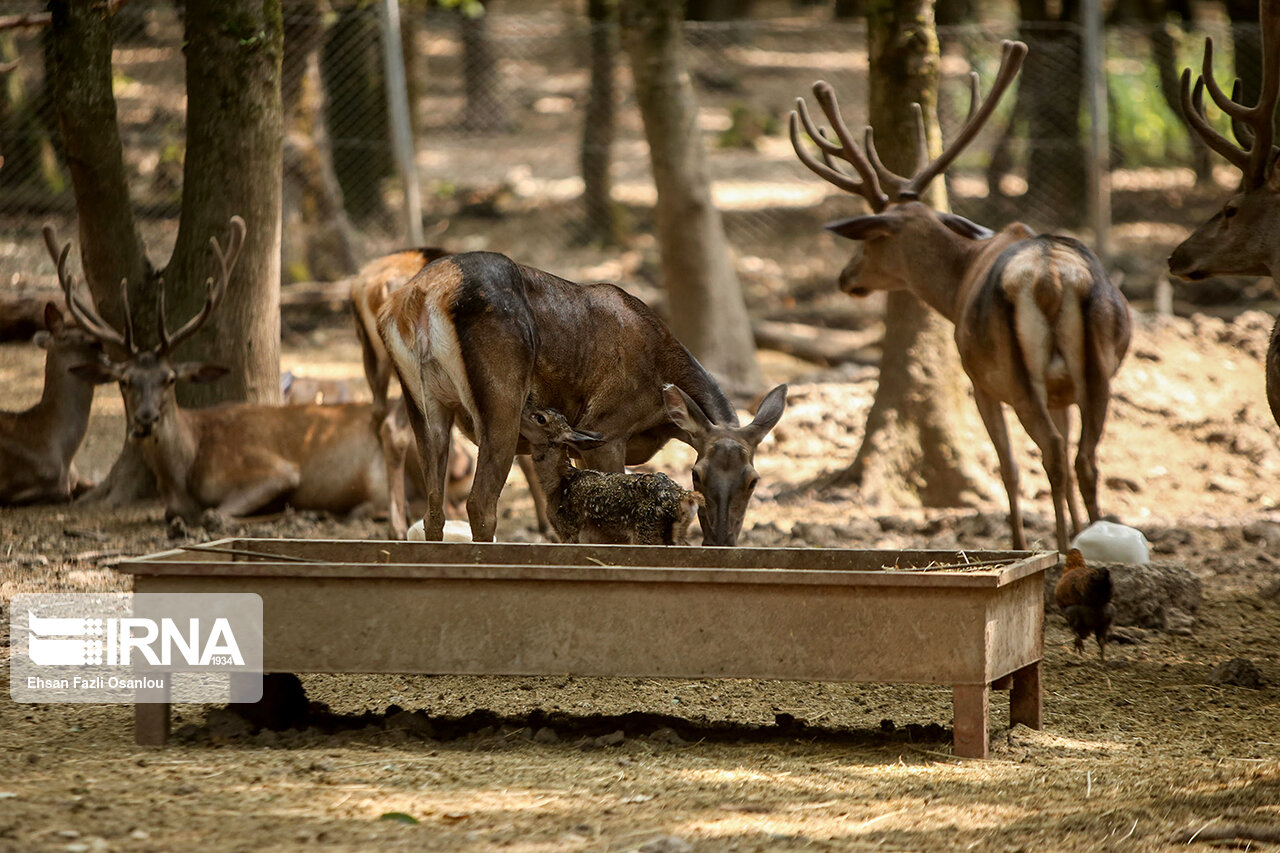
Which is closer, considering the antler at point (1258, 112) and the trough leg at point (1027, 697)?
the trough leg at point (1027, 697)

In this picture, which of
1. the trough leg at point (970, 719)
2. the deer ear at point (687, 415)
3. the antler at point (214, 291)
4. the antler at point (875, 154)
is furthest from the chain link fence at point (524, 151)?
the trough leg at point (970, 719)

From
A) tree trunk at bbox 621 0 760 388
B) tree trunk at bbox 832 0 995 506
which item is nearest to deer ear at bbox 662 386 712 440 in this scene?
tree trunk at bbox 832 0 995 506

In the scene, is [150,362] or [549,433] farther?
[150,362]

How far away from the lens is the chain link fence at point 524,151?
15188 mm

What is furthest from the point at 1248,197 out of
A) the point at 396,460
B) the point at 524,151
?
the point at 524,151

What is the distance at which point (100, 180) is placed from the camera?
28.2 feet

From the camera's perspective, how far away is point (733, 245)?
18344 millimetres

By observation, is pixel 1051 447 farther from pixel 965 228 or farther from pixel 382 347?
pixel 382 347

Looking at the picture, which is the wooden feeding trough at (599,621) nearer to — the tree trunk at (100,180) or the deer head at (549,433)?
the deer head at (549,433)

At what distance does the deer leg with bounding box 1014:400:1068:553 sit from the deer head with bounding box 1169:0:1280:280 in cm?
112

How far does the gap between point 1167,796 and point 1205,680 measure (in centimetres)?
170

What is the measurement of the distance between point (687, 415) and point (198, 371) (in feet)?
11.3

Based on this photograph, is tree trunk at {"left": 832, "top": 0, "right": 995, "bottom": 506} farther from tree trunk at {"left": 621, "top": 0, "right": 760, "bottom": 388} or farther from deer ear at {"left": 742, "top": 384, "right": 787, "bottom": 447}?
deer ear at {"left": 742, "top": 384, "right": 787, "bottom": 447}

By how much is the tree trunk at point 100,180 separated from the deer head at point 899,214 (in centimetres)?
390
